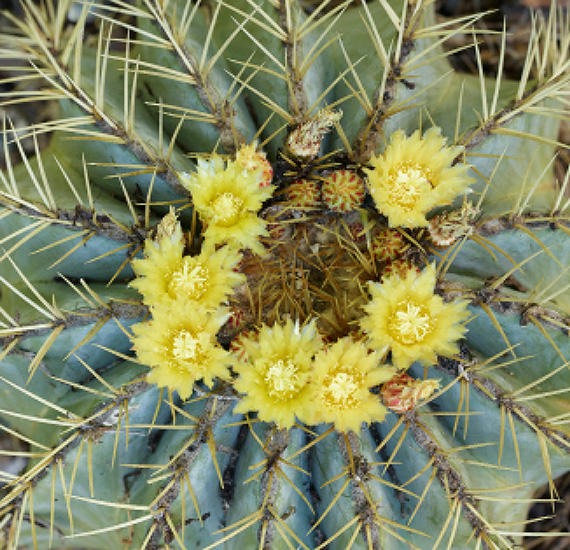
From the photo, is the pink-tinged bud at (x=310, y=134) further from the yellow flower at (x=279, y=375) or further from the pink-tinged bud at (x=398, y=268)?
the yellow flower at (x=279, y=375)

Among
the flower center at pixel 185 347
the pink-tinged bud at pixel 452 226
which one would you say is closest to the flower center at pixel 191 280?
the flower center at pixel 185 347

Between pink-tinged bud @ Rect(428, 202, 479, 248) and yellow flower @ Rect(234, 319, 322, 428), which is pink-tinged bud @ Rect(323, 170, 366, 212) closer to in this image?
pink-tinged bud @ Rect(428, 202, 479, 248)

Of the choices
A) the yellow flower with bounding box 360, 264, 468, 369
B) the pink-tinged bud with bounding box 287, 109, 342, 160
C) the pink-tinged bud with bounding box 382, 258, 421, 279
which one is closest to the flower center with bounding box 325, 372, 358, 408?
the yellow flower with bounding box 360, 264, 468, 369

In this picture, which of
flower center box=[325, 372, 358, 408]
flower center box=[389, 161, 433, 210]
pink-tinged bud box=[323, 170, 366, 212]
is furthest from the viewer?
pink-tinged bud box=[323, 170, 366, 212]

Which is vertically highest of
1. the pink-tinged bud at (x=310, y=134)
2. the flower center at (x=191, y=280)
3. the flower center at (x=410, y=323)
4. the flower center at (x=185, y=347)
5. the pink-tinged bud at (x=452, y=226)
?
the pink-tinged bud at (x=310, y=134)

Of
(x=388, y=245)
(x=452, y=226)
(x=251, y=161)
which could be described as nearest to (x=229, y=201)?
(x=251, y=161)

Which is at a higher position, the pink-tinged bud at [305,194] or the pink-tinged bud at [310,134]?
the pink-tinged bud at [310,134]
